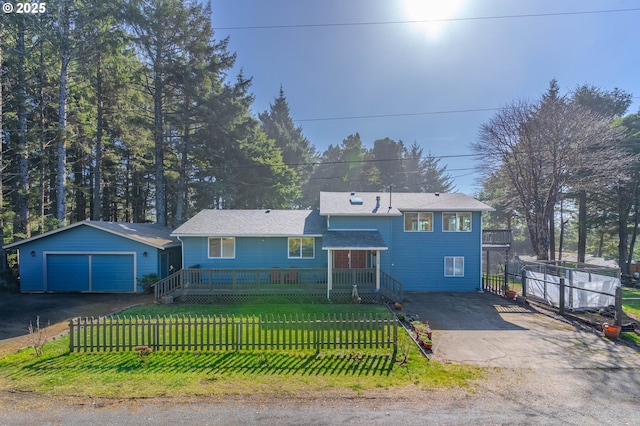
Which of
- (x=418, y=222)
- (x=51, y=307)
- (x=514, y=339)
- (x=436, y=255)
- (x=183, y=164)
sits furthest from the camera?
(x=183, y=164)

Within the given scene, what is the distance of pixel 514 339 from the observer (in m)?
9.50

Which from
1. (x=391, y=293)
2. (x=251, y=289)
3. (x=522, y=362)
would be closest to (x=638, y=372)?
(x=522, y=362)

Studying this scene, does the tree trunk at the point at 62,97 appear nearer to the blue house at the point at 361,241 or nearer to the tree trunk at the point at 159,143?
the tree trunk at the point at 159,143

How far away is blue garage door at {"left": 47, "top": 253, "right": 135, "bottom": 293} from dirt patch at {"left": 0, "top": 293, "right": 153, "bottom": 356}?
25.8 inches

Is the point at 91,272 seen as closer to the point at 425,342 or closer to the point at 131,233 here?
the point at 131,233

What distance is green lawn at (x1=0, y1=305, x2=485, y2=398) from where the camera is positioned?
5.96m

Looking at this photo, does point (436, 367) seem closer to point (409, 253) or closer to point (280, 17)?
point (409, 253)

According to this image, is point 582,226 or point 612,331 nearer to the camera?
point 612,331

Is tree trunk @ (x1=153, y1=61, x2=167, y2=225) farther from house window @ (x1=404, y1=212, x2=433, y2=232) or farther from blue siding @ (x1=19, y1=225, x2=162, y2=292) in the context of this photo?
house window @ (x1=404, y1=212, x2=433, y2=232)

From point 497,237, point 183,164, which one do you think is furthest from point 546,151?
point 183,164

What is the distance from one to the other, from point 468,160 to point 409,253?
45.2ft

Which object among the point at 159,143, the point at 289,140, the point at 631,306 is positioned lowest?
the point at 631,306

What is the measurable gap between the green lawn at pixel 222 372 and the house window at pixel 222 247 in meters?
7.88

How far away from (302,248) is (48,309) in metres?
11.3
